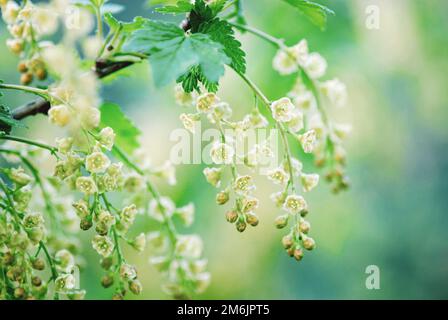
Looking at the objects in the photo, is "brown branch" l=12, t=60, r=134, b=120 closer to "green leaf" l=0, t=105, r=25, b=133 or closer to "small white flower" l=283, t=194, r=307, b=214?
"green leaf" l=0, t=105, r=25, b=133

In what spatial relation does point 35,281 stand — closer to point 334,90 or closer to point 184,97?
point 184,97

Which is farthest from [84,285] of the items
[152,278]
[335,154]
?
[335,154]

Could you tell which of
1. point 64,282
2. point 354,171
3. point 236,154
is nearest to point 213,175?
point 236,154

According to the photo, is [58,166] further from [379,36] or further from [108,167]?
[379,36]

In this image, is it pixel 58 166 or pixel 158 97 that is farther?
pixel 158 97

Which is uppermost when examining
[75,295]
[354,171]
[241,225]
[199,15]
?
[354,171]

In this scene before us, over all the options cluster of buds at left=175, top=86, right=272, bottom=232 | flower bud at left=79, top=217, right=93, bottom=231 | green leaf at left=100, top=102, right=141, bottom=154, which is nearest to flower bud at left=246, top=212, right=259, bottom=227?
cluster of buds at left=175, top=86, right=272, bottom=232
